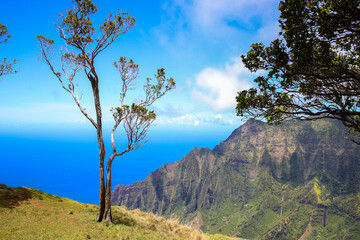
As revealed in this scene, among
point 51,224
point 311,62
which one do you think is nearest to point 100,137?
point 51,224

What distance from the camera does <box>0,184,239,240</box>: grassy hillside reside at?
10.3 meters

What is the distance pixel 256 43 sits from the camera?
10031 millimetres

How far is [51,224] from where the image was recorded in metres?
11.8

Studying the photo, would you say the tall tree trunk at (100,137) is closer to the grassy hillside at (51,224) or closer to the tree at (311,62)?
the grassy hillside at (51,224)

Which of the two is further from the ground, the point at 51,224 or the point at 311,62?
the point at 311,62

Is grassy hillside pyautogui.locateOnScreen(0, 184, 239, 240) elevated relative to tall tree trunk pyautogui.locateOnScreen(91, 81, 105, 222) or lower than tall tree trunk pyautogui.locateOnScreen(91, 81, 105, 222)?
lower

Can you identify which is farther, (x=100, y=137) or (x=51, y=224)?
(x=100, y=137)

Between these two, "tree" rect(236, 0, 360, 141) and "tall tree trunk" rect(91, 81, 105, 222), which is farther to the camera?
"tall tree trunk" rect(91, 81, 105, 222)

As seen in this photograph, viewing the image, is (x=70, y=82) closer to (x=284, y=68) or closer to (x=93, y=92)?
(x=93, y=92)

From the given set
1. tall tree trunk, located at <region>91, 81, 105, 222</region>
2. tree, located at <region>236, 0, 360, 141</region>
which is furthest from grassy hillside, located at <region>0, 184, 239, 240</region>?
tree, located at <region>236, 0, 360, 141</region>

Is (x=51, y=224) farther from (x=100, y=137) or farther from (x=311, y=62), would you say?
(x=311, y=62)

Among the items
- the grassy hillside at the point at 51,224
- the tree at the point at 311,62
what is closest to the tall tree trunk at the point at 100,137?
the grassy hillside at the point at 51,224

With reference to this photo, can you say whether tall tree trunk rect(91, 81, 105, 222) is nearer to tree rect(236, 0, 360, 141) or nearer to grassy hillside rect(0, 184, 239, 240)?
grassy hillside rect(0, 184, 239, 240)

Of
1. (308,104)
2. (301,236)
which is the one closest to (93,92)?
(308,104)
